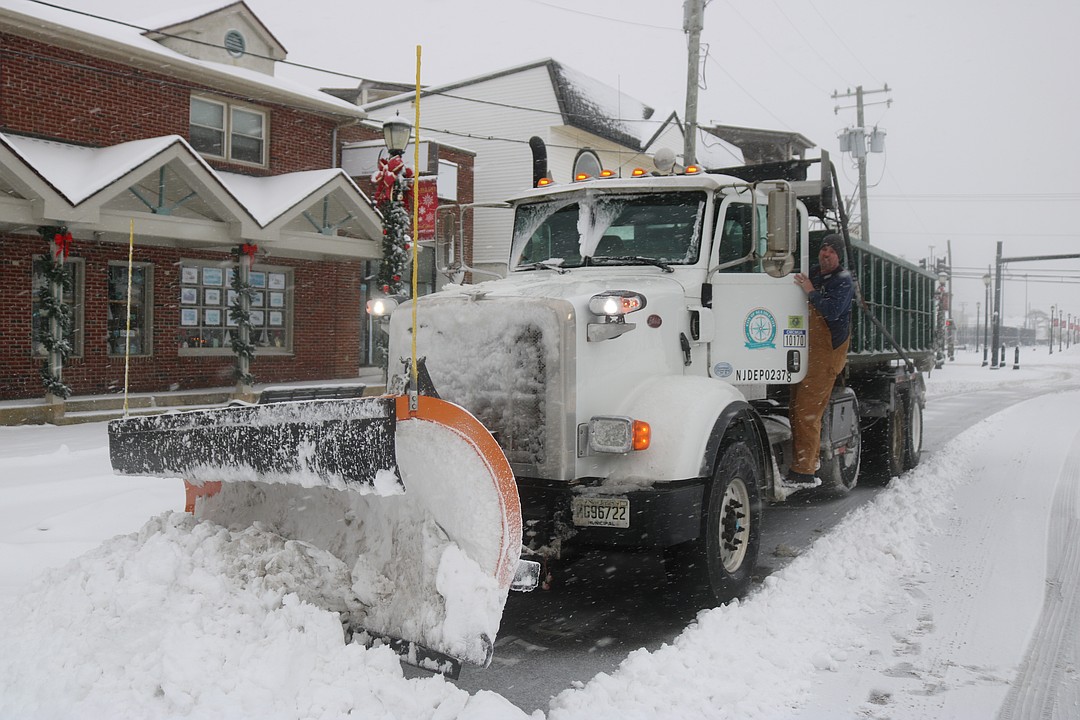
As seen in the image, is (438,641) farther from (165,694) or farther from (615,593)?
(615,593)

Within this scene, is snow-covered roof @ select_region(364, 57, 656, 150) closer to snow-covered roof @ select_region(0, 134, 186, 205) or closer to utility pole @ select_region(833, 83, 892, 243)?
utility pole @ select_region(833, 83, 892, 243)

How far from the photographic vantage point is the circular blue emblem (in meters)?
5.91

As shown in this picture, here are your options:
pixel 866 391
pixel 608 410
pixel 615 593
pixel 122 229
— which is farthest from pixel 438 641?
pixel 122 229

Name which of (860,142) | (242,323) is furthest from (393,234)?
(860,142)

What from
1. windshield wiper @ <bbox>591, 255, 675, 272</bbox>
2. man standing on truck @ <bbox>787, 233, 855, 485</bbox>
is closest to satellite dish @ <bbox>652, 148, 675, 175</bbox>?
windshield wiper @ <bbox>591, 255, 675, 272</bbox>

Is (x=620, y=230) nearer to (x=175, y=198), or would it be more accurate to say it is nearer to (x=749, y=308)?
(x=749, y=308)

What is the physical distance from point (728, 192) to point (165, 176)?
1144 centimetres

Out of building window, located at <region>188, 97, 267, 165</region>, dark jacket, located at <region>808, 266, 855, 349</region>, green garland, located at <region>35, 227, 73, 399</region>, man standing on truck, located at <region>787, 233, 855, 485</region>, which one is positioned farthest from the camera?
building window, located at <region>188, 97, 267, 165</region>

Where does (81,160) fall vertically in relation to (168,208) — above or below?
above

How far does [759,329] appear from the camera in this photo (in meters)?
5.99

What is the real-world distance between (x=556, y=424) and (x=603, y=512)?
19.6 inches

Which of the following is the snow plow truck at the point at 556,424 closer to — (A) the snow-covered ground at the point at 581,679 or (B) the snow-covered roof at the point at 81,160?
(A) the snow-covered ground at the point at 581,679

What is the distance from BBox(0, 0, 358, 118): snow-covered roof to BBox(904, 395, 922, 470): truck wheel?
12.4m

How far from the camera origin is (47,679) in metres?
3.21
